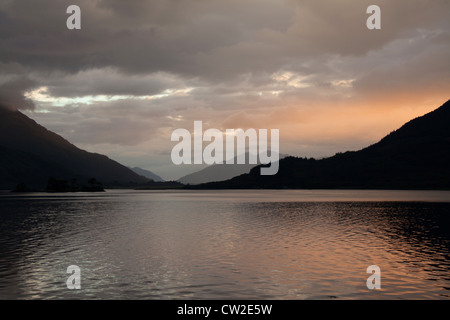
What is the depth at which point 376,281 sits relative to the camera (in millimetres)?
36719

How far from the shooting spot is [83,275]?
3944 cm

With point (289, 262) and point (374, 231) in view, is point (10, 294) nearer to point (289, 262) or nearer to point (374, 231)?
point (289, 262)

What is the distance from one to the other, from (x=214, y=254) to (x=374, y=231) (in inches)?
1530

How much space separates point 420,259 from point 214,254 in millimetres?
25077
